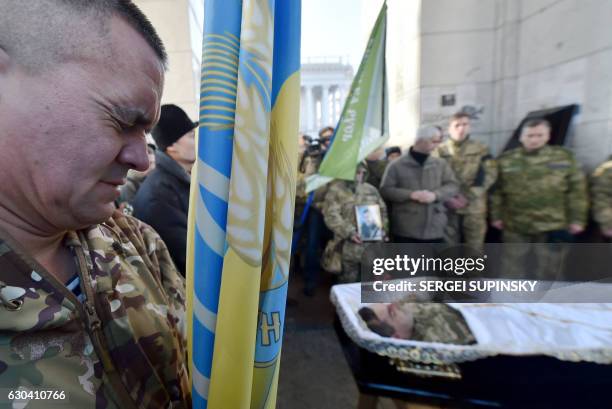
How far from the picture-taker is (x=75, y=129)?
55 cm

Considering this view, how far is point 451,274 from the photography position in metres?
1.97

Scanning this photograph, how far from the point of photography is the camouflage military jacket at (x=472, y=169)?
3510 mm

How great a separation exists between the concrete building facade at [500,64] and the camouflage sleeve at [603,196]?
130 centimetres

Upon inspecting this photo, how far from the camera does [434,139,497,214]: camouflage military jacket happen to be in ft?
11.5

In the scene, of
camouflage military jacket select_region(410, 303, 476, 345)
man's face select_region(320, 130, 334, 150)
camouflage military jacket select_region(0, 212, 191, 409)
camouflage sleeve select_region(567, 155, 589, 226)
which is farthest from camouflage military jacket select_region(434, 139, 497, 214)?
camouflage military jacket select_region(0, 212, 191, 409)

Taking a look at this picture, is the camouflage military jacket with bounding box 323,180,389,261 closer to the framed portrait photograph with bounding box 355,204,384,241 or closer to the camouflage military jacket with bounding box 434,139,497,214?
the framed portrait photograph with bounding box 355,204,384,241

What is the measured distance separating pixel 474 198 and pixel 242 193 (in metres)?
3.62

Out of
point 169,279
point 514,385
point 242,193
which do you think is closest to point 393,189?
point 514,385

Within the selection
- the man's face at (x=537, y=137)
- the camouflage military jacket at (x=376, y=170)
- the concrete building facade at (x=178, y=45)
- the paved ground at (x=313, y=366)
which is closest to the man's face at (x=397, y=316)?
the paved ground at (x=313, y=366)

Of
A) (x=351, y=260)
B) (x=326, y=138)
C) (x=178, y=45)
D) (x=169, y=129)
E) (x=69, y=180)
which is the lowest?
(x=351, y=260)

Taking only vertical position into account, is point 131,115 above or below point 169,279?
above

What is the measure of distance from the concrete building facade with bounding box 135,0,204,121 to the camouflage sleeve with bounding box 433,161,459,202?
4.11m

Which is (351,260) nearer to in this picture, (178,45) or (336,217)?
(336,217)

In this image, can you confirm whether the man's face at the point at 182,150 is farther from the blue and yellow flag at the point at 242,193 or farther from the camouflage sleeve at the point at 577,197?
the camouflage sleeve at the point at 577,197
